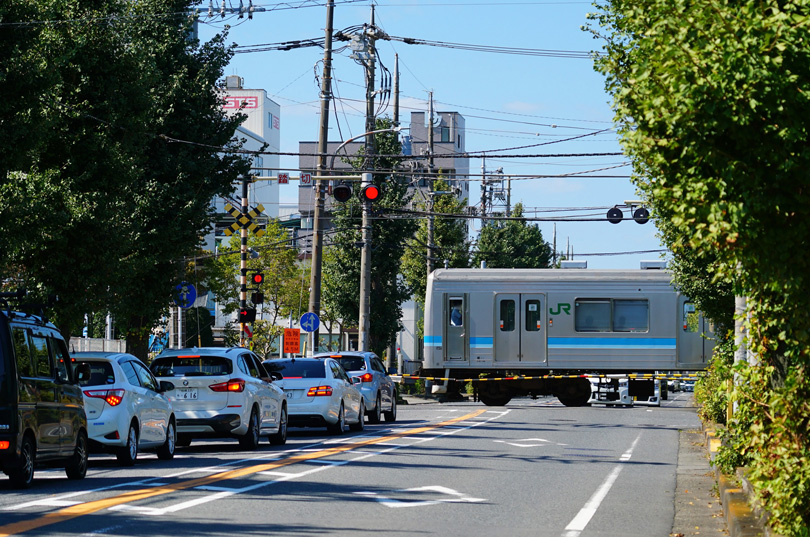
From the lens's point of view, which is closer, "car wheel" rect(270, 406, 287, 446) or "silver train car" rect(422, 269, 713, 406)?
"car wheel" rect(270, 406, 287, 446)

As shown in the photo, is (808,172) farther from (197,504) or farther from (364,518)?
(197,504)

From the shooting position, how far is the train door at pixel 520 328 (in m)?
38.2

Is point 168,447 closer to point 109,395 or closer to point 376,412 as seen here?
point 109,395

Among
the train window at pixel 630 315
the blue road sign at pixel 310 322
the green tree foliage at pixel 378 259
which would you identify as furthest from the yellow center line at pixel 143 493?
the green tree foliage at pixel 378 259

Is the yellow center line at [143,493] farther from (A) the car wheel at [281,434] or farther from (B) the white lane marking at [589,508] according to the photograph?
(B) the white lane marking at [589,508]

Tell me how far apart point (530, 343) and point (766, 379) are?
93.9 ft

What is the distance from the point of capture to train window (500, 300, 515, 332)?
38312 mm

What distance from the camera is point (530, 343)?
3828cm

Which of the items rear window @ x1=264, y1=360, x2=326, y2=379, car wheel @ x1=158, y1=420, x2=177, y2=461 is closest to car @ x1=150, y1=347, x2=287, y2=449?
car wheel @ x1=158, y1=420, x2=177, y2=461

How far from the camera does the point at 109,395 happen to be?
16.7m

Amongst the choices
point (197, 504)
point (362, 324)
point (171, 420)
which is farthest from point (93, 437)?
point (362, 324)

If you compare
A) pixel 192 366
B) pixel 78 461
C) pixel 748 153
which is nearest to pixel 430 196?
pixel 192 366

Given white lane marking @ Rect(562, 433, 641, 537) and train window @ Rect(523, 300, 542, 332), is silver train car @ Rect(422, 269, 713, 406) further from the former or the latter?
white lane marking @ Rect(562, 433, 641, 537)

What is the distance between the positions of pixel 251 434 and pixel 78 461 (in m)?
5.34
